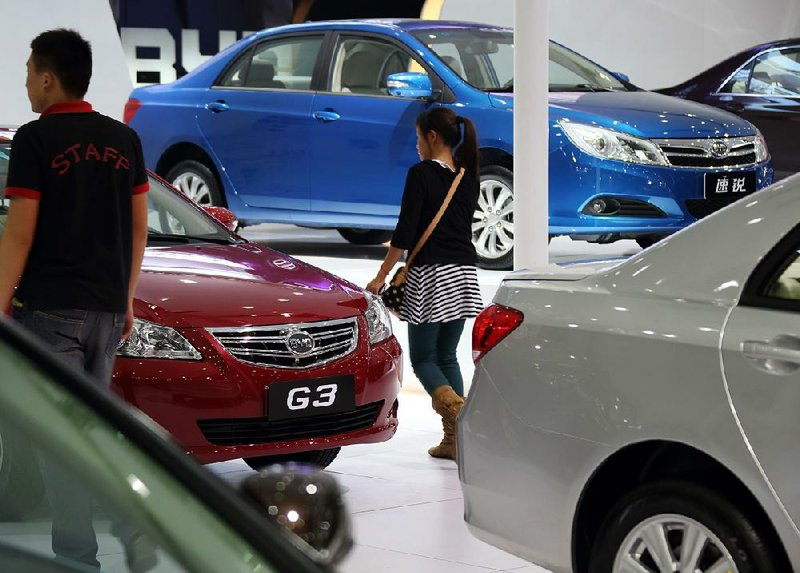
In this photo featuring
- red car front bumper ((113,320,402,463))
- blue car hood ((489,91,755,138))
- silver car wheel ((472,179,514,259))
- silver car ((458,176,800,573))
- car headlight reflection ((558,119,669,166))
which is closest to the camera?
silver car ((458,176,800,573))

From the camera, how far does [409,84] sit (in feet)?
29.2

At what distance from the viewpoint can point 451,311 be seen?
5.77 metres

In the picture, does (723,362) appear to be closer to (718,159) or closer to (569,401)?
(569,401)

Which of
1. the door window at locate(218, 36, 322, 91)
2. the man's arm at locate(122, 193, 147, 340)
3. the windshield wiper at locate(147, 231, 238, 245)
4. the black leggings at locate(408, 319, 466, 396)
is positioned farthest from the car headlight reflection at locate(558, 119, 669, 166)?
the man's arm at locate(122, 193, 147, 340)

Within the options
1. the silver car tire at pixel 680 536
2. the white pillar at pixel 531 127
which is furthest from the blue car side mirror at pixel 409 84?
the silver car tire at pixel 680 536

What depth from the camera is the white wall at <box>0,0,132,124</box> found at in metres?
12.2

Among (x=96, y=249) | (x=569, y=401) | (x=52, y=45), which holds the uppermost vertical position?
(x=52, y=45)

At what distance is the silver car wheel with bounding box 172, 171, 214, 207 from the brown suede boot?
457 cm

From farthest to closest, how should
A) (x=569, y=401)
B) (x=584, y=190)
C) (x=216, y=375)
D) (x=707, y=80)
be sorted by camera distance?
(x=707, y=80) → (x=584, y=190) → (x=216, y=375) → (x=569, y=401)

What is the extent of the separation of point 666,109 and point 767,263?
5.70 m

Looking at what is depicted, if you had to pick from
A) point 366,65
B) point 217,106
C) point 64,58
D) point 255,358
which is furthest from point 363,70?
point 64,58

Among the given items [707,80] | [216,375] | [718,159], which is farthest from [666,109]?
[216,375]

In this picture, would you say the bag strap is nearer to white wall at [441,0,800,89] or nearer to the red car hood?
the red car hood

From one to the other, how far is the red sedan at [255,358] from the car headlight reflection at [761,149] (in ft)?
13.1
